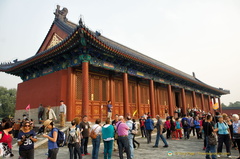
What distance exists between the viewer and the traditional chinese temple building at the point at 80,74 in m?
9.58

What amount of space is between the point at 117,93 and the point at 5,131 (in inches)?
370

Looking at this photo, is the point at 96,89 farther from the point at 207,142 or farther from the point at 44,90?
the point at 207,142

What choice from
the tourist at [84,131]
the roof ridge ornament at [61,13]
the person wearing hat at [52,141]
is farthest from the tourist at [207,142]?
the roof ridge ornament at [61,13]

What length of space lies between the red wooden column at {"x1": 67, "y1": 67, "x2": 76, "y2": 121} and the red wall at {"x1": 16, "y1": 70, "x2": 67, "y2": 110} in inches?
13.3

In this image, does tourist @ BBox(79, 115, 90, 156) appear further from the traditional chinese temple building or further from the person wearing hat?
the traditional chinese temple building

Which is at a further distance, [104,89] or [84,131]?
[104,89]

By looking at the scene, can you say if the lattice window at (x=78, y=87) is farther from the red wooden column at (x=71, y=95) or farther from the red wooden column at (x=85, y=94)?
the red wooden column at (x=85, y=94)

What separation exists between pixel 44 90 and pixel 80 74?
2685mm

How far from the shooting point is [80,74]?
1130 cm

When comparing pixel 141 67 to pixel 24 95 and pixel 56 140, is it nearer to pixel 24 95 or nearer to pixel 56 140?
pixel 24 95

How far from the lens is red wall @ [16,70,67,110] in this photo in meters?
10.4

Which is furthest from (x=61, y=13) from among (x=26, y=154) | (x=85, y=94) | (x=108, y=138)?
(x=26, y=154)

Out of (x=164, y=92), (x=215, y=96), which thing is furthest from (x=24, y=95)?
(x=215, y=96)

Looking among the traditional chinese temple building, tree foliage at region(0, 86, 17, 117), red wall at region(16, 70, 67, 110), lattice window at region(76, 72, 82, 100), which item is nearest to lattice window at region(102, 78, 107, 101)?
the traditional chinese temple building
